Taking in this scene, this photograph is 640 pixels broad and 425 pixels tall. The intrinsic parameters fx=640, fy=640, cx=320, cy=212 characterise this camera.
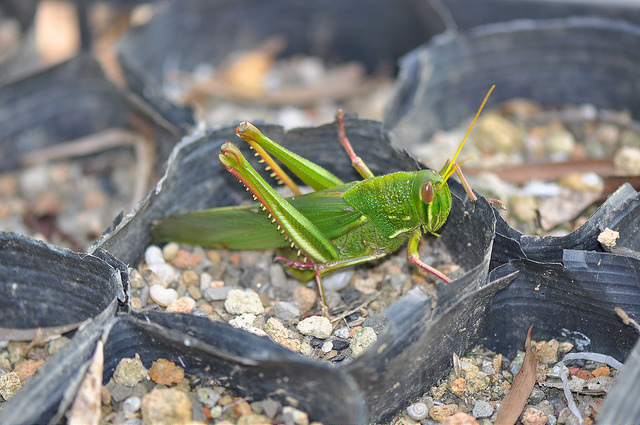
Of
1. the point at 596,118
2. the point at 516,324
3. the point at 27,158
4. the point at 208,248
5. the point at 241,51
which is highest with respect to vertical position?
the point at 241,51

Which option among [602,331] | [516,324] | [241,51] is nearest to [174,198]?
[516,324]

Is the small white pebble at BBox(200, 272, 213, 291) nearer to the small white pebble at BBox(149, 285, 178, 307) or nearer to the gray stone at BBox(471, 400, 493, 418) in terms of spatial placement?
the small white pebble at BBox(149, 285, 178, 307)

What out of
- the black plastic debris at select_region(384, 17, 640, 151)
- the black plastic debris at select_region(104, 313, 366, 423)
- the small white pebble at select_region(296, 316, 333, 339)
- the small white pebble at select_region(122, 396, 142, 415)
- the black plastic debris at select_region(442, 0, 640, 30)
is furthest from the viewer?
the black plastic debris at select_region(442, 0, 640, 30)

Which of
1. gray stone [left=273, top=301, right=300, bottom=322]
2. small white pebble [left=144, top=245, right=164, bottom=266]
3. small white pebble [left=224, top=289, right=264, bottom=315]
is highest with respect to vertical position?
small white pebble [left=144, top=245, right=164, bottom=266]

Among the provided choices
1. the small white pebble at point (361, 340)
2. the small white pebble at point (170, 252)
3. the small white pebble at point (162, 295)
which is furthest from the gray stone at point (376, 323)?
the small white pebble at point (170, 252)

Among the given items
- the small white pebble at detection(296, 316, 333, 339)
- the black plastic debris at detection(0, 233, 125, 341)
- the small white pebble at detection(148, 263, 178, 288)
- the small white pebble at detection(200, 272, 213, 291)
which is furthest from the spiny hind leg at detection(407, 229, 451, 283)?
the black plastic debris at detection(0, 233, 125, 341)

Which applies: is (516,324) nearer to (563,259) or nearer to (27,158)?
(563,259)

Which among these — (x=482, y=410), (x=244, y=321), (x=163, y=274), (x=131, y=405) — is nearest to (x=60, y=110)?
(x=163, y=274)
